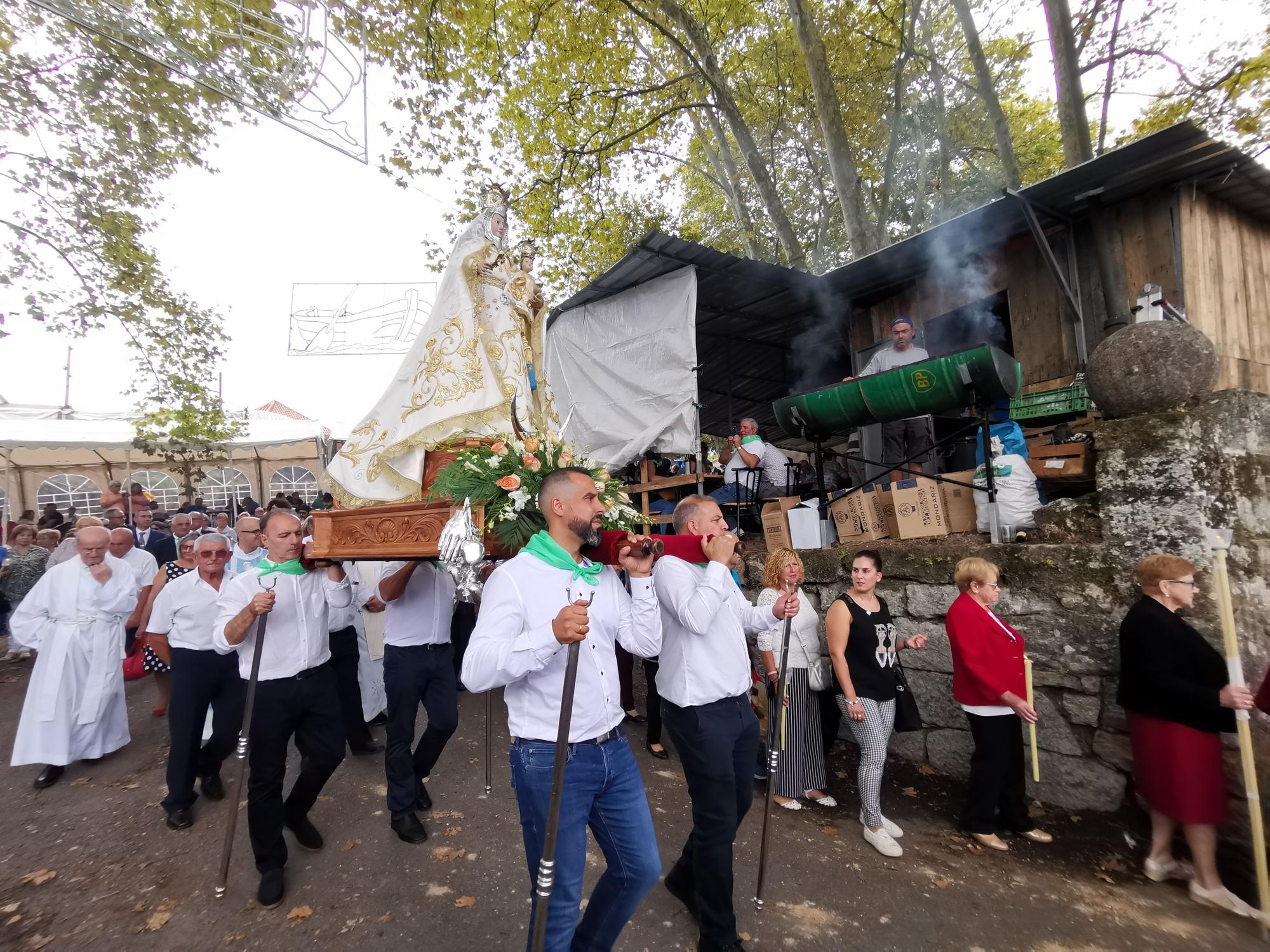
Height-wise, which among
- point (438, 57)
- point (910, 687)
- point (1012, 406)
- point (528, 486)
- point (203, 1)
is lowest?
point (910, 687)

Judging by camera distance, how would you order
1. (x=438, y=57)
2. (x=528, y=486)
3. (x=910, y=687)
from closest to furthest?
(x=528, y=486) → (x=910, y=687) → (x=438, y=57)

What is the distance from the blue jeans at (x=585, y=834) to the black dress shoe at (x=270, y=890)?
2.14m

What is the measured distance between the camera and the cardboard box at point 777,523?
262 inches

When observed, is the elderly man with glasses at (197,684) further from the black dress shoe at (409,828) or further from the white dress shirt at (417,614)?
the black dress shoe at (409,828)

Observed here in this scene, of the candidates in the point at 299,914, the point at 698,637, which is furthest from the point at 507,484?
the point at 299,914

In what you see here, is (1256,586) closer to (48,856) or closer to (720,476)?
(720,476)

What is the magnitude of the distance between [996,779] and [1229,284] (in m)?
6.51

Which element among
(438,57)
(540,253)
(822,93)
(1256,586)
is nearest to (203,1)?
(438,57)

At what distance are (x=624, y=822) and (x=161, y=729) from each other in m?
6.88

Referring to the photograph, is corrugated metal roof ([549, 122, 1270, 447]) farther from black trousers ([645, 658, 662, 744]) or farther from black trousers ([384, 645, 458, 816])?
black trousers ([384, 645, 458, 816])

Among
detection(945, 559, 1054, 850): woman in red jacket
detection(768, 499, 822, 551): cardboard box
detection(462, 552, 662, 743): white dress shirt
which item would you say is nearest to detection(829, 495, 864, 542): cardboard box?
detection(768, 499, 822, 551): cardboard box

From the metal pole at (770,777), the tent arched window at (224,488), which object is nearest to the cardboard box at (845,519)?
the metal pole at (770,777)

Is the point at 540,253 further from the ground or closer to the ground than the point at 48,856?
further from the ground

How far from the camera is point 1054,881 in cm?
385
